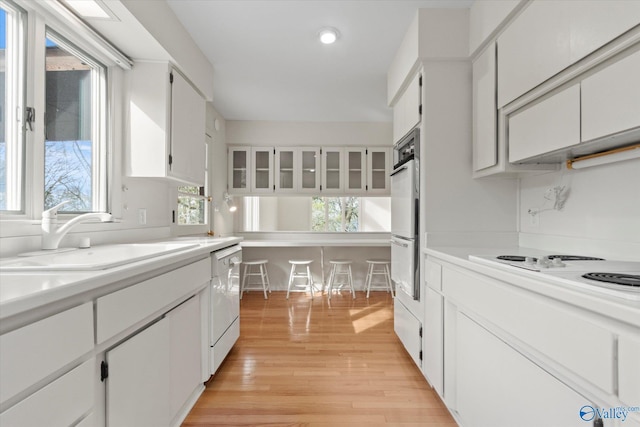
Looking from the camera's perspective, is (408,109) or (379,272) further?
(379,272)

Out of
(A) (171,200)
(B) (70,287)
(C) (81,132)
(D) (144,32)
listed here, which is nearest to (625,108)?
(B) (70,287)

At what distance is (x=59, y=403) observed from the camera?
0.77 metres

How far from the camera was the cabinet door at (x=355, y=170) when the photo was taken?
4480 millimetres

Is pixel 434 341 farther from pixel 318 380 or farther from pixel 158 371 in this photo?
pixel 158 371

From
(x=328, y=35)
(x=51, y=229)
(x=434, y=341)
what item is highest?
(x=328, y=35)

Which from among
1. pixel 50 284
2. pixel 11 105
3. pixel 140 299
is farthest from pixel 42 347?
pixel 11 105

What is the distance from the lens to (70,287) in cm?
78

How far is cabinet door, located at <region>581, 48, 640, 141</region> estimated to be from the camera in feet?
3.28

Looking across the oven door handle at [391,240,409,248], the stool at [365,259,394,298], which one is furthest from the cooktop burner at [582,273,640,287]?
the stool at [365,259,394,298]

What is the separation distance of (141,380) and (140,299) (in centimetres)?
33

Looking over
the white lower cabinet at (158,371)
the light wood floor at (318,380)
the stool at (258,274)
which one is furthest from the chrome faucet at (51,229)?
the stool at (258,274)

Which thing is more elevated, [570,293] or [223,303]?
[570,293]

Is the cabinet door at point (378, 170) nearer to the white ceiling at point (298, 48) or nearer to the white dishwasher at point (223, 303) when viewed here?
the white ceiling at point (298, 48)

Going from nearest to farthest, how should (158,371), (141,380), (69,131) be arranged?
1. (141,380)
2. (158,371)
3. (69,131)
